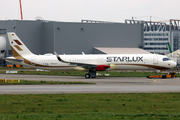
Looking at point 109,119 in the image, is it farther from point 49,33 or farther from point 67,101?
point 49,33

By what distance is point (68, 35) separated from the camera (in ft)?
293

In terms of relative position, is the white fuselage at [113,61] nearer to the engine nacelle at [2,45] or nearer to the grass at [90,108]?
the grass at [90,108]

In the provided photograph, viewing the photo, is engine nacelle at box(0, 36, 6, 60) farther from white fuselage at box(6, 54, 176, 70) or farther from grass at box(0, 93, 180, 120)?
grass at box(0, 93, 180, 120)

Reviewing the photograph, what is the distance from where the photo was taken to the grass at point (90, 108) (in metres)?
15.5

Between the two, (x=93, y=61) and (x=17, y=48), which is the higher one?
(x=17, y=48)

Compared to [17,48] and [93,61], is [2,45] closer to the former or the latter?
[17,48]

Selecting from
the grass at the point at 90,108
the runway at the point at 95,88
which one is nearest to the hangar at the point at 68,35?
the runway at the point at 95,88

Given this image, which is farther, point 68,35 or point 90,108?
point 68,35

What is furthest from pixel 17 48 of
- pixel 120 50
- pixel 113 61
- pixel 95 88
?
pixel 120 50

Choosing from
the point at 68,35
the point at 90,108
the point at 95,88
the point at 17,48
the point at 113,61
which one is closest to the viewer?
the point at 90,108

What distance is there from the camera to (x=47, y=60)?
50.7 meters

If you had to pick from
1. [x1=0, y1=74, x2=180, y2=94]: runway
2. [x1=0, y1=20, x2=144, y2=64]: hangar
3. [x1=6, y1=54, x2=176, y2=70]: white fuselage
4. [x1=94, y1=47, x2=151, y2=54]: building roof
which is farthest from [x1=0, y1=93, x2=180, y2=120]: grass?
[x1=0, y1=20, x2=144, y2=64]: hangar

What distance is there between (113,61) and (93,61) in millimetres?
3703

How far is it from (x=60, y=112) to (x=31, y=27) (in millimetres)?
77225
